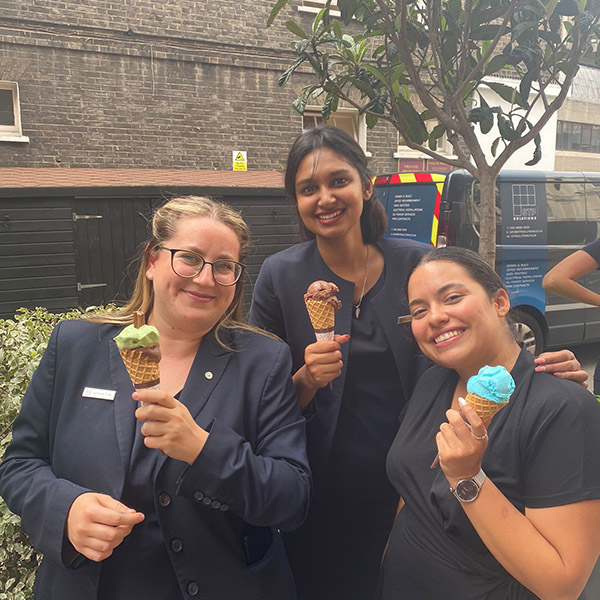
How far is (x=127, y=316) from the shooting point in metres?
1.88

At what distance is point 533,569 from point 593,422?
381 mm

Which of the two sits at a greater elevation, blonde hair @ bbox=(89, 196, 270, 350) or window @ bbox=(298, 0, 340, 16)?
window @ bbox=(298, 0, 340, 16)

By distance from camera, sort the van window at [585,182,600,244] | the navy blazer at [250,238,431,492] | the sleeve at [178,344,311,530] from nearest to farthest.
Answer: the sleeve at [178,344,311,530]
the navy blazer at [250,238,431,492]
the van window at [585,182,600,244]

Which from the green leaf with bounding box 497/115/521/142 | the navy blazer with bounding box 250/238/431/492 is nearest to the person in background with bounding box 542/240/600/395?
the green leaf with bounding box 497/115/521/142

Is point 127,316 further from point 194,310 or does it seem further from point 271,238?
point 271,238

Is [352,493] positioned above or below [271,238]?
below

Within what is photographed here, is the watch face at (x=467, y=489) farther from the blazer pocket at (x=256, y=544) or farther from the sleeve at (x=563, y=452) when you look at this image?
the blazer pocket at (x=256, y=544)

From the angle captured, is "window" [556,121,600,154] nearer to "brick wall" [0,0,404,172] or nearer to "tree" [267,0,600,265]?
"brick wall" [0,0,404,172]

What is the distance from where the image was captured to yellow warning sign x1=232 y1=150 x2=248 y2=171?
37.0 ft

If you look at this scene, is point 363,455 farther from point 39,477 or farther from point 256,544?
A: point 39,477

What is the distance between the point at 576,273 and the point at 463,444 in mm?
2485

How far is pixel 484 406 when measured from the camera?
4.53 feet

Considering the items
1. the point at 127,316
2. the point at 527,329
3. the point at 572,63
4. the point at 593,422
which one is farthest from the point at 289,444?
the point at 527,329

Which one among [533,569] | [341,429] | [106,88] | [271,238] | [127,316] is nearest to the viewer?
[533,569]
